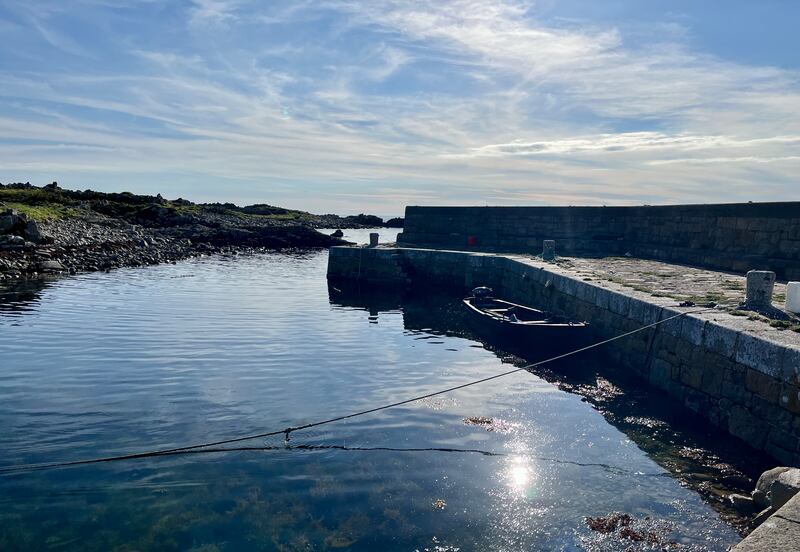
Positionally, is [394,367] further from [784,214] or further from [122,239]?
[122,239]

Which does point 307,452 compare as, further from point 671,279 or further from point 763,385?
point 671,279

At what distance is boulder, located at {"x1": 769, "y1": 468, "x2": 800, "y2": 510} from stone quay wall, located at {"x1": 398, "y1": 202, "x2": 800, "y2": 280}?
9487 mm

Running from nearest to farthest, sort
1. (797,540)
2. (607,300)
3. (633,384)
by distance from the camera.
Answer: (797,540) < (633,384) < (607,300)

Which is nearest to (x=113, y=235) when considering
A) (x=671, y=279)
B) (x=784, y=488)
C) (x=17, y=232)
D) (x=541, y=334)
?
(x=17, y=232)

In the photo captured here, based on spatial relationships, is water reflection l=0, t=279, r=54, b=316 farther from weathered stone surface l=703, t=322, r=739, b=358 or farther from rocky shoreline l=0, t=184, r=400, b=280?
weathered stone surface l=703, t=322, r=739, b=358

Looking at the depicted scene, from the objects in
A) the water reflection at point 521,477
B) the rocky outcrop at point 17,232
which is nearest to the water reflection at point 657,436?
the water reflection at point 521,477

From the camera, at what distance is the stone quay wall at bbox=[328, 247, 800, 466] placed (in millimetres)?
6875

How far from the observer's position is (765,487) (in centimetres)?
605

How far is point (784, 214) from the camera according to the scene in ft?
46.2

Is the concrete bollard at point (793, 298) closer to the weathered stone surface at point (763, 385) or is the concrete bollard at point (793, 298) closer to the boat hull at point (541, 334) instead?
the weathered stone surface at point (763, 385)

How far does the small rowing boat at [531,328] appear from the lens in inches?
489

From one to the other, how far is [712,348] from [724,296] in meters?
2.94

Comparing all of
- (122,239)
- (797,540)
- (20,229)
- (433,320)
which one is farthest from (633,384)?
(122,239)

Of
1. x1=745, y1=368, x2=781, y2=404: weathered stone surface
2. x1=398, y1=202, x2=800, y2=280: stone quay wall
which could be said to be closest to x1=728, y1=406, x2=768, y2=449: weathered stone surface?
x1=745, y1=368, x2=781, y2=404: weathered stone surface
